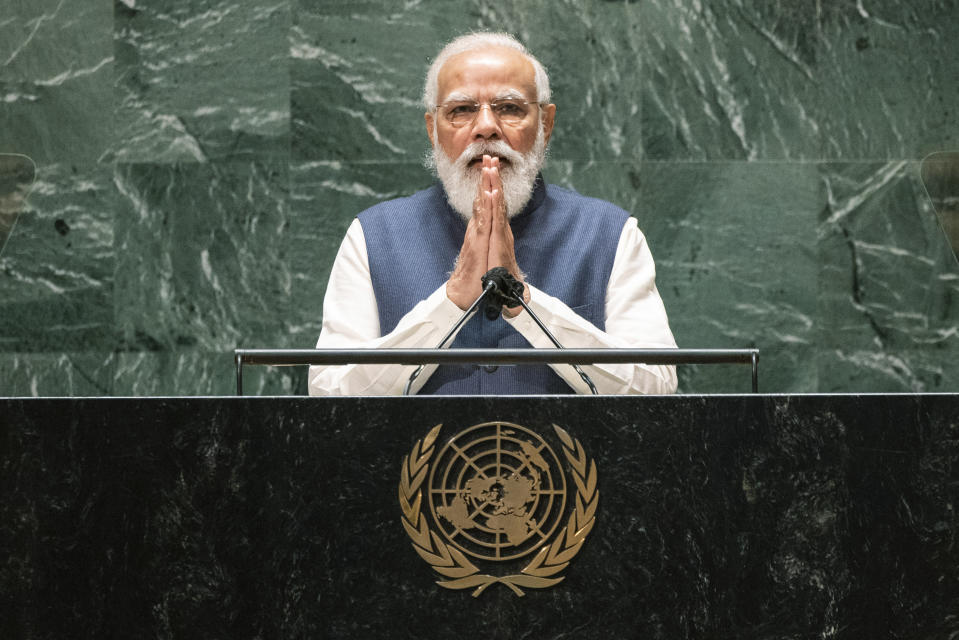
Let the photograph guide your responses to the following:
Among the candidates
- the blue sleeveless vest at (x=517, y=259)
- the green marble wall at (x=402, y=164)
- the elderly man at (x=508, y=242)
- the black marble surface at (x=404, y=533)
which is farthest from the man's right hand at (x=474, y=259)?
the green marble wall at (x=402, y=164)

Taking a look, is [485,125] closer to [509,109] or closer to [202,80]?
[509,109]

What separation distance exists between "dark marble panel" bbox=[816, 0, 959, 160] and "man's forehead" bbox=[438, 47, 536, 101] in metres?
1.52

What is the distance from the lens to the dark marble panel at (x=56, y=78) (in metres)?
3.99

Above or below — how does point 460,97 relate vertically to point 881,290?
above

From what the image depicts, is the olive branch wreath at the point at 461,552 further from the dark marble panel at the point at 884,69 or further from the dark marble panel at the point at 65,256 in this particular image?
the dark marble panel at the point at 884,69

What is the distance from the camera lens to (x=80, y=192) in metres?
4.01

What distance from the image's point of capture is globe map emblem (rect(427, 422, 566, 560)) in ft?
5.94

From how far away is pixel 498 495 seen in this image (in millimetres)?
1813

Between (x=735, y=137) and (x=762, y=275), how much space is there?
0.51 m

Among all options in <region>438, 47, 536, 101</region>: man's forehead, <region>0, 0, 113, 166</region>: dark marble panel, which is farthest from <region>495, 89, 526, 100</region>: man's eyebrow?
<region>0, 0, 113, 166</region>: dark marble panel

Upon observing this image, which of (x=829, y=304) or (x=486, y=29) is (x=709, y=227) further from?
(x=486, y=29)

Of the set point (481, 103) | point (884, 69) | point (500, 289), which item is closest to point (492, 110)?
point (481, 103)

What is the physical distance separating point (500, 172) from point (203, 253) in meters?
1.40

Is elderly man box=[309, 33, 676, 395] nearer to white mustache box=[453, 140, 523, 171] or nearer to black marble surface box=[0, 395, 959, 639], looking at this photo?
white mustache box=[453, 140, 523, 171]
